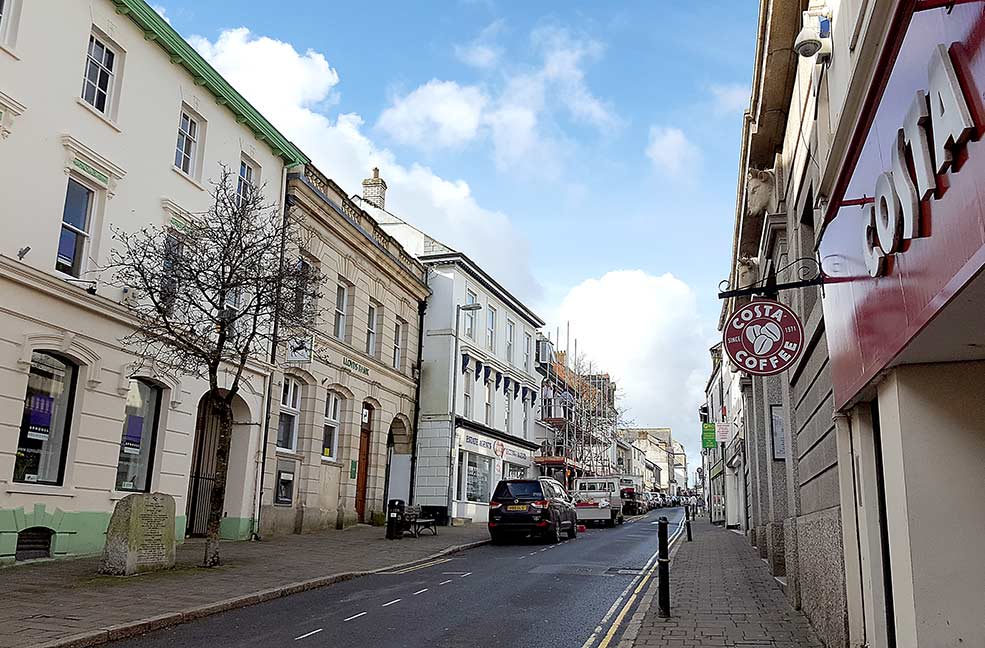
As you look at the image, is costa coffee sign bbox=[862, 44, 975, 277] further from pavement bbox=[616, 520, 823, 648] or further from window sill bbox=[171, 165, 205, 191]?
window sill bbox=[171, 165, 205, 191]

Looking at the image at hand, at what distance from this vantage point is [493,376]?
37.2m

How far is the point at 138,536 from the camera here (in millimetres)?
12344

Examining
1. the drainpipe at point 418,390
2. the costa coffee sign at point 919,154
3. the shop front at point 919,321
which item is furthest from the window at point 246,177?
the costa coffee sign at point 919,154

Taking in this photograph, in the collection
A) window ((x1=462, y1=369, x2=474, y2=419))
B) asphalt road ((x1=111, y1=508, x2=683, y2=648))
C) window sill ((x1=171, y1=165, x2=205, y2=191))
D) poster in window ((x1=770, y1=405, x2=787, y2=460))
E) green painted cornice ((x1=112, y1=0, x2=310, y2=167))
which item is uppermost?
green painted cornice ((x1=112, y1=0, x2=310, y2=167))

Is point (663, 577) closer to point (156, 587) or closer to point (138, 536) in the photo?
point (156, 587)

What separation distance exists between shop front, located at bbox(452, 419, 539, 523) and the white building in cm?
4

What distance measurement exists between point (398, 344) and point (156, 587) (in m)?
19.3

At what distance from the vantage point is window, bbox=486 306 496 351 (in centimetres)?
3694

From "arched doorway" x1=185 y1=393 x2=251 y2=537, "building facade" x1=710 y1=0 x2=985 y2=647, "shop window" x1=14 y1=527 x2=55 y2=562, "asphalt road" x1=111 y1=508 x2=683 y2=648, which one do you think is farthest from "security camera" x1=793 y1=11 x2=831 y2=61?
"arched doorway" x1=185 y1=393 x2=251 y2=537

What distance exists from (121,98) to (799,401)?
44.7 ft

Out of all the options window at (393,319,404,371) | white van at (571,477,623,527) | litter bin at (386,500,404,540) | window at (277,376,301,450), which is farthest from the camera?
white van at (571,477,623,527)

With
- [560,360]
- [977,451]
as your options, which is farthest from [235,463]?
[560,360]

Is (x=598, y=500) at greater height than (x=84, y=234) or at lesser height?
lesser

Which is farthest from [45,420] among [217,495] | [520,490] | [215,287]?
[520,490]
